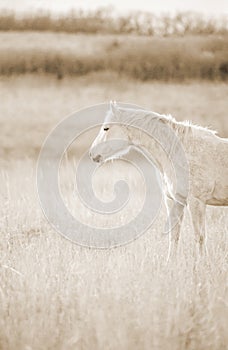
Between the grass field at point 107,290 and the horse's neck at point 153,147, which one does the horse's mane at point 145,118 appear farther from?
the grass field at point 107,290

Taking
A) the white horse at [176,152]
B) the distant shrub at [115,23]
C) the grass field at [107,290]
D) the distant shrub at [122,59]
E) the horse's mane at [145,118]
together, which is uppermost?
the distant shrub at [115,23]

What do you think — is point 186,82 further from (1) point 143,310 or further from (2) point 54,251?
(1) point 143,310

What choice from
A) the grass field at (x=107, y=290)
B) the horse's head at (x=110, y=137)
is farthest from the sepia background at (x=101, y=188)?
the horse's head at (x=110, y=137)

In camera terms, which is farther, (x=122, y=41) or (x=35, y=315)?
(x=122, y=41)

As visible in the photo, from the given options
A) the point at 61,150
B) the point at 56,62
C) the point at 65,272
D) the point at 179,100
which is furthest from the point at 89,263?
the point at 56,62

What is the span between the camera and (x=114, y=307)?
460 centimetres

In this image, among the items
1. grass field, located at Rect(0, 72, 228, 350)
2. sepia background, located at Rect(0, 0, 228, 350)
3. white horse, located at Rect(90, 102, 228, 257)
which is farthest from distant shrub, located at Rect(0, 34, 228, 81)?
white horse, located at Rect(90, 102, 228, 257)

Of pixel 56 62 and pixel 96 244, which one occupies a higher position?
pixel 56 62

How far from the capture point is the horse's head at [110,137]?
6.00 metres

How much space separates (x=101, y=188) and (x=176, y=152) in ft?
11.3

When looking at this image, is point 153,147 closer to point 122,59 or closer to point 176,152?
point 176,152

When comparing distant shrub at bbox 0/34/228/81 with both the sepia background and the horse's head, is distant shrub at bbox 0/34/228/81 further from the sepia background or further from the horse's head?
the horse's head

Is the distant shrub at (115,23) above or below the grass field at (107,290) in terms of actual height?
above

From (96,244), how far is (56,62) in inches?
292
